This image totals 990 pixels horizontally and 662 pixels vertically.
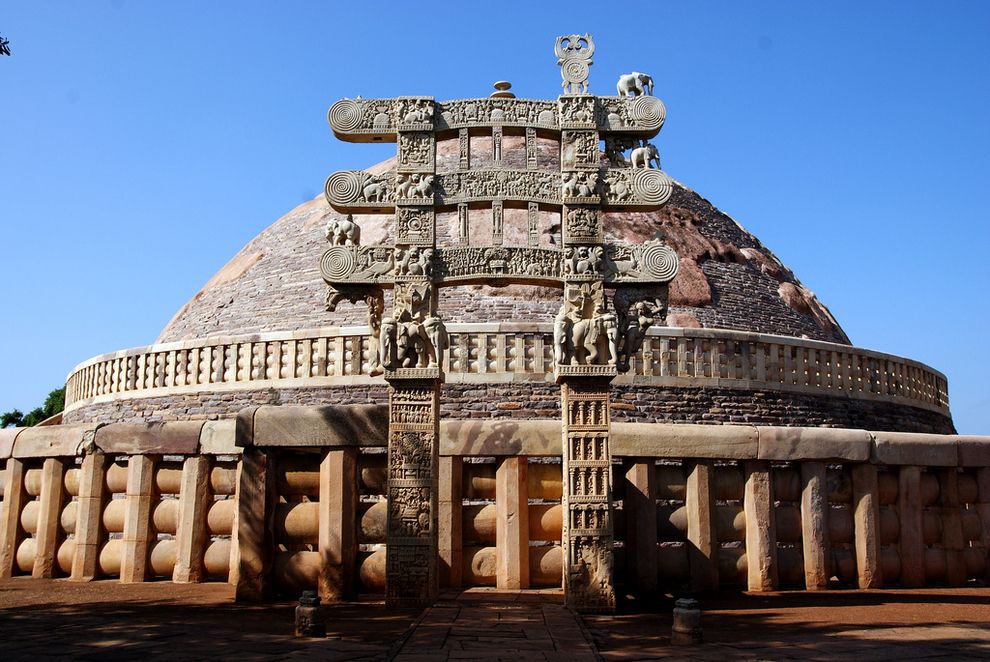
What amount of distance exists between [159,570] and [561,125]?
636 centimetres

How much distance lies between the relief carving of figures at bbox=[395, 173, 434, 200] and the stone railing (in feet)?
18.8

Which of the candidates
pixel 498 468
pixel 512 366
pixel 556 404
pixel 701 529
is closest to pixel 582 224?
pixel 498 468

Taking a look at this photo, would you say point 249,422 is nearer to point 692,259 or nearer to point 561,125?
point 561,125

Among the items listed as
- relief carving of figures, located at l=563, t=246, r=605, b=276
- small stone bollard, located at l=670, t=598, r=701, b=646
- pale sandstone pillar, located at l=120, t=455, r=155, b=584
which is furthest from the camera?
pale sandstone pillar, located at l=120, t=455, r=155, b=584

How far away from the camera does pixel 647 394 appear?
14867 mm

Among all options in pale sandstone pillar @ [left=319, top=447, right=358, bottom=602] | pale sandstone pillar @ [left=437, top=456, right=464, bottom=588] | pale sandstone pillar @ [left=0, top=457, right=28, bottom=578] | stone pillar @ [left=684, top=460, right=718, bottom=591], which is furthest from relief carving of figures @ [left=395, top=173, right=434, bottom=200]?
pale sandstone pillar @ [left=0, top=457, right=28, bottom=578]

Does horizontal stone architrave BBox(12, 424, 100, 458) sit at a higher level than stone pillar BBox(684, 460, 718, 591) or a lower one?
higher

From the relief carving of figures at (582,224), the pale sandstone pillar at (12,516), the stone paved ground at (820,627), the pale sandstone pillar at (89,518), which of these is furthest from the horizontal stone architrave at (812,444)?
the pale sandstone pillar at (12,516)

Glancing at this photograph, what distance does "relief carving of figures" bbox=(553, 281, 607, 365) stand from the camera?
8242 millimetres

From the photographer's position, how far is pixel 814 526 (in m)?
9.01

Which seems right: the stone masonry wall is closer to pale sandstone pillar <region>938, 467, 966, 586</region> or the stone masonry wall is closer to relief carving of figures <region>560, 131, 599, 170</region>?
pale sandstone pillar <region>938, 467, 966, 586</region>

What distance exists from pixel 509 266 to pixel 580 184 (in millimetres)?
1068

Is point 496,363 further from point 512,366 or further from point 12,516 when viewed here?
point 12,516

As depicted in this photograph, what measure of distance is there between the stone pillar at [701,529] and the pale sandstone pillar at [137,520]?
5.71m
